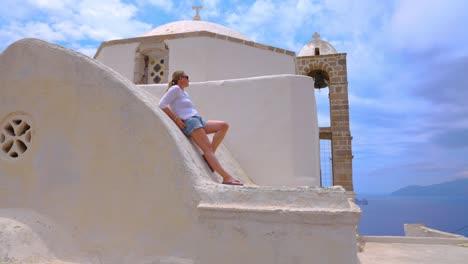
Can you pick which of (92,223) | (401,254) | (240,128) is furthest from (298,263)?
(401,254)

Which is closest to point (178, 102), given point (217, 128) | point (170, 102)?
point (170, 102)

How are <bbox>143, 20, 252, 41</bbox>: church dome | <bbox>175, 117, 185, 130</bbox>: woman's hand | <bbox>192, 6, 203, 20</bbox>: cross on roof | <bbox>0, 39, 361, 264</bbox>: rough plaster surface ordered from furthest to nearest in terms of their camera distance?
<bbox>192, 6, 203, 20</bbox>: cross on roof → <bbox>143, 20, 252, 41</bbox>: church dome → <bbox>175, 117, 185, 130</bbox>: woman's hand → <bbox>0, 39, 361, 264</bbox>: rough plaster surface

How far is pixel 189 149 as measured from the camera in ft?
10.5

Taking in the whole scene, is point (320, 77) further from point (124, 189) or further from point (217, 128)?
point (124, 189)

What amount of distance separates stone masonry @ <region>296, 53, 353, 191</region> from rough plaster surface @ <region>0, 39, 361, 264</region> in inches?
443

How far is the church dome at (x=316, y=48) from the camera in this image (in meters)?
16.8

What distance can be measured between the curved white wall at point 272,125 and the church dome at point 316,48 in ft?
40.1

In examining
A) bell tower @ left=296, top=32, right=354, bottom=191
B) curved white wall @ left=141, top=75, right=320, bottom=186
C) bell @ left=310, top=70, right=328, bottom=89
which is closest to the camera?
curved white wall @ left=141, top=75, right=320, bottom=186

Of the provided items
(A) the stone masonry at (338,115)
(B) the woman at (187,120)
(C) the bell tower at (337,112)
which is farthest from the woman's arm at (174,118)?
(A) the stone masonry at (338,115)

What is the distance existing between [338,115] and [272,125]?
999cm

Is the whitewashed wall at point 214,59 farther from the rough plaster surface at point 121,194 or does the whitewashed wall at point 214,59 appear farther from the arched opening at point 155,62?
the rough plaster surface at point 121,194

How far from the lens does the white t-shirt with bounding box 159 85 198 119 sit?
3529 millimetres

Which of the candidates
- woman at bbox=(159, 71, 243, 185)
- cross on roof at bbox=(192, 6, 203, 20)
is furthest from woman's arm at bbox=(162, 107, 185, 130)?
cross on roof at bbox=(192, 6, 203, 20)

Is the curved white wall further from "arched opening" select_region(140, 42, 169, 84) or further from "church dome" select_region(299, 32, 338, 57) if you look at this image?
"church dome" select_region(299, 32, 338, 57)
